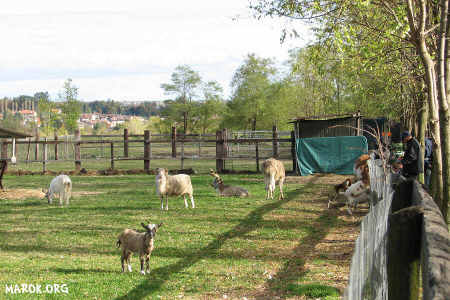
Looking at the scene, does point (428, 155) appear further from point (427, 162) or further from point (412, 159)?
point (412, 159)

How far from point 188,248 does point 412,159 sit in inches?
250

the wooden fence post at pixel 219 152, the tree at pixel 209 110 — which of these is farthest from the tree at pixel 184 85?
the wooden fence post at pixel 219 152

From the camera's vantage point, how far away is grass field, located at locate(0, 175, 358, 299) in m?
7.01

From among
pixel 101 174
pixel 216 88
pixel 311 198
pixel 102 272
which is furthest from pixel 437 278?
pixel 216 88

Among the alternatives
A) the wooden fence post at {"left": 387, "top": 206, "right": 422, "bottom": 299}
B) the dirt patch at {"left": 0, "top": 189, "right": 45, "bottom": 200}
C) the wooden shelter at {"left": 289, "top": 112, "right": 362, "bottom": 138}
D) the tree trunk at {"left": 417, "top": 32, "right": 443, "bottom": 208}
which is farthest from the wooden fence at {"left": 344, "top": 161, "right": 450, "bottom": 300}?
the wooden shelter at {"left": 289, "top": 112, "right": 362, "bottom": 138}

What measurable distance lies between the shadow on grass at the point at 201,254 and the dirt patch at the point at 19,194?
8950 mm

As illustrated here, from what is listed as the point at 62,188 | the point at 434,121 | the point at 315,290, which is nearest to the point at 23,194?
the point at 62,188

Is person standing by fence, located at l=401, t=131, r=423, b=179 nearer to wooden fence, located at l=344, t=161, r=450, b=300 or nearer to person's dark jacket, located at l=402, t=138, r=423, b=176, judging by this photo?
person's dark jacket, located at l=402, t=138, r=423, b=176

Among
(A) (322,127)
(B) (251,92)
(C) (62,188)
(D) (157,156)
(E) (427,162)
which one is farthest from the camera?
(B) (251,92)

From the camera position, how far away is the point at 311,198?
55.3ft

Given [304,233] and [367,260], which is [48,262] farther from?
[367,260]

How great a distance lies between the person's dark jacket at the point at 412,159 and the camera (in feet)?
41.2

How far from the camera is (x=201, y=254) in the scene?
9141mm

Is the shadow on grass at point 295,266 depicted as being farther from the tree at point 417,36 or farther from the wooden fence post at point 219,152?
the wooden fence post at point 219,152
